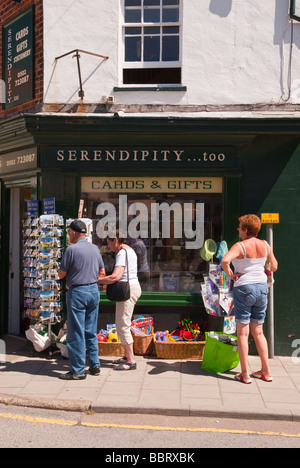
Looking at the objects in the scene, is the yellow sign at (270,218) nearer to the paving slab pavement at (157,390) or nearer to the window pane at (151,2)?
the paving slab pavement at (157,390)

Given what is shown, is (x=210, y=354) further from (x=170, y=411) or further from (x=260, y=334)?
(x=170, y=411)

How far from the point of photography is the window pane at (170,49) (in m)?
7.77

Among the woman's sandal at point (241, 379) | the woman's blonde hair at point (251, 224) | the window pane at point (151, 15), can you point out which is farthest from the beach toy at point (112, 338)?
the window pane at point (151, 15)

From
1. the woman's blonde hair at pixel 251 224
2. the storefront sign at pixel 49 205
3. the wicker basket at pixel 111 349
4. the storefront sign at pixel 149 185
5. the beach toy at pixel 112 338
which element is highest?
the storefront sign at pixel 149 185

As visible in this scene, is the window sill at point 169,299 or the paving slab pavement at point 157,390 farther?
the window sill at point 169,299

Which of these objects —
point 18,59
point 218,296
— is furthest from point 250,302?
point 18,59

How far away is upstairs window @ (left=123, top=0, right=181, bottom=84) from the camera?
304 inches

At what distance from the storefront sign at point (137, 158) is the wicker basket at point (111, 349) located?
8.52 ft

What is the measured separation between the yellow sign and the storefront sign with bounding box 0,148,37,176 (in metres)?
3.56

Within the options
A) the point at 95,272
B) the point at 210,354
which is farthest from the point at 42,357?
the point at 210,354

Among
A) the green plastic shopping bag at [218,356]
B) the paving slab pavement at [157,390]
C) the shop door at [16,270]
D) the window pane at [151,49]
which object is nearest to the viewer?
the paving slab pavement at [157,390]

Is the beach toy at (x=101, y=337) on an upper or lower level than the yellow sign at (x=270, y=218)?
lower

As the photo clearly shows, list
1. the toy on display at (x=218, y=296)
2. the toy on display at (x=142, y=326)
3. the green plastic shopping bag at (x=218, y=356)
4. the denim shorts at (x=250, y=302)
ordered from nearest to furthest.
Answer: the denim shorts at (x=250, y=302) → the green plastic shopping bag at (x=218, y=356) → the toy on display at (x=218, y=296) → the toy on display at (x=142, y=326)

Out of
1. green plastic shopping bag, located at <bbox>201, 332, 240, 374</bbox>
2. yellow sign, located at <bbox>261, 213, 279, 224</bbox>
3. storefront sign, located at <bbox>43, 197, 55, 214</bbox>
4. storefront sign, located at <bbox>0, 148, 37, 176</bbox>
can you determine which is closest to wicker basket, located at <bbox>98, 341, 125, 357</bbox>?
green plastic shopping bag, located at <bbox>201, 332, 240, 374</bbox>
